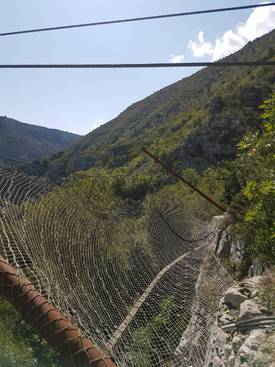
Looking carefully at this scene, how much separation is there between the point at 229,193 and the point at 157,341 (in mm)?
3262

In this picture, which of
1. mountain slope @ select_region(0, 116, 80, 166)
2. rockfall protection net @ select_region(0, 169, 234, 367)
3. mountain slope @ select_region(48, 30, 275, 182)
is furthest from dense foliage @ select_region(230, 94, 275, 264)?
mountain slope @ select_region(0, 116, 80, 166)

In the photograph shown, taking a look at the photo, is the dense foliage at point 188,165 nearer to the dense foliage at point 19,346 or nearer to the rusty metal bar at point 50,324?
the dense foliage at point 19,346

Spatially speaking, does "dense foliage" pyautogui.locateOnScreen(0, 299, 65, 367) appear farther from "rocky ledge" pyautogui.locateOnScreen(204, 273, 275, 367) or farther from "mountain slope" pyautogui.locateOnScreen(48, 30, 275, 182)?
"rocky ledge" pyautogui.locateOnScreen(204, 273, 275, 367)

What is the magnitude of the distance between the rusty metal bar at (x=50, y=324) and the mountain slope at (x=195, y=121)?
8.03m

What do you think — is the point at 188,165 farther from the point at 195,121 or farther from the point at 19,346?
the point at 19,346

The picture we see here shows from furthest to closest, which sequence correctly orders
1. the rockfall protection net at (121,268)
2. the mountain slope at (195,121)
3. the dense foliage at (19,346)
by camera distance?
the mountain slope at (195,121) → the dense foliage at (19,346) → the rockfall protection net at (121,268)

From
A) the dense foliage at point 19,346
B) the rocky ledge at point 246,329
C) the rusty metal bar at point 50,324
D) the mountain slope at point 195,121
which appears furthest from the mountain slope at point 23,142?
the rusty metal bar at point 50,324

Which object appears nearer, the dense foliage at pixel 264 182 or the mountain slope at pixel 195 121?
the dense foliage at pixel 264 182

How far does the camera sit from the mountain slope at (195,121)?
120ft

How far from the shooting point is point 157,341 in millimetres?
6203

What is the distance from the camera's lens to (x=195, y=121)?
45.4 metres

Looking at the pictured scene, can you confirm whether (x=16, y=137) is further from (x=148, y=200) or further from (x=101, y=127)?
(x=148, y=200)

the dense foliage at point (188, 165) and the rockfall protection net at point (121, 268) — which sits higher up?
the dense foliage at point (188, 165)

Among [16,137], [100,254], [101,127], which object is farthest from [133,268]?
[16,137]
